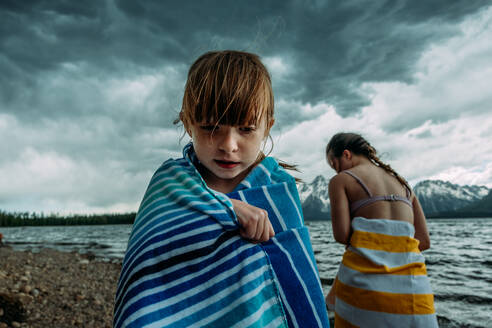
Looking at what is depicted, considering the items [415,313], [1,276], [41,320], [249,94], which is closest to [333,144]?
[415,313]

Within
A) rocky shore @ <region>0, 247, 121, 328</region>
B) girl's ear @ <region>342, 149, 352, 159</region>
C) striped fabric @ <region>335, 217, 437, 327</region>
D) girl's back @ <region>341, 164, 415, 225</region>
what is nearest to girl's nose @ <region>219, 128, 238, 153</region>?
striped fabric @ <region>335, 217, 437, 327</region>

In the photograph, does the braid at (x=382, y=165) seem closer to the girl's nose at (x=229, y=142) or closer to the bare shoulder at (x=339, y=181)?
the bare shoulder at (x=339, y=181)

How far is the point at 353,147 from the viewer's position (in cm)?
278

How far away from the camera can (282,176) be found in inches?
57.5

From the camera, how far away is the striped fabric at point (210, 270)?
1.13 metres

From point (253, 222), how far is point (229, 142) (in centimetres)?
35

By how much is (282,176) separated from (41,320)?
392 cm

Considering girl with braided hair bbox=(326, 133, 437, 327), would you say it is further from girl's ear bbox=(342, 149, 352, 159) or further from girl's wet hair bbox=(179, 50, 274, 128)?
girl's wet hair bbox=(179, 50, 274, 128)

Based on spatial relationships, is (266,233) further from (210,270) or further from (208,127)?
(208,127)

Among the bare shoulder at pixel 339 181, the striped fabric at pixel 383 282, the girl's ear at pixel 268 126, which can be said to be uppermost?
the girl's ear at pixel 268 126

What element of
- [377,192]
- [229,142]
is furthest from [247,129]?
[377,192]

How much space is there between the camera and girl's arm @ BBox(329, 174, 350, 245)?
2.27 m

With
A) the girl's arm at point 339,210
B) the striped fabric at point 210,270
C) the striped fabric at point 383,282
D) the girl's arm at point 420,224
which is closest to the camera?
the striped fabric at point 210,270

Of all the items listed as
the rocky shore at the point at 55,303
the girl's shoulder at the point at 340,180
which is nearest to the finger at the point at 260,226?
the girl's shoulder at the point at 340,180
